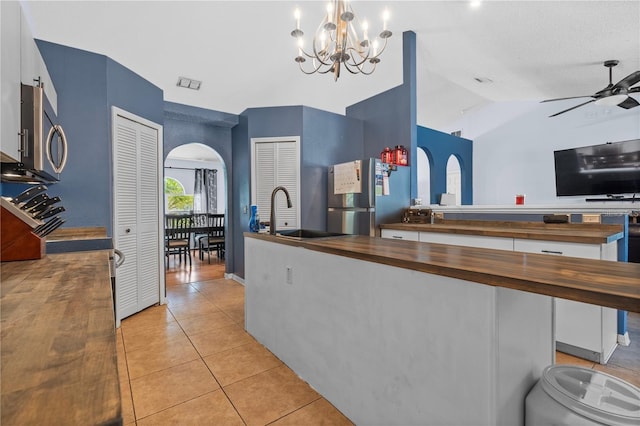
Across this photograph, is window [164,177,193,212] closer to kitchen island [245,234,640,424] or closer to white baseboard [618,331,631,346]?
kitchen island [245,234,640,424]

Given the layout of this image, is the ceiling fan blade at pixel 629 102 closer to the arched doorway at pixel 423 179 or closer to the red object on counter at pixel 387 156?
the red object on counter at pixel 387 156

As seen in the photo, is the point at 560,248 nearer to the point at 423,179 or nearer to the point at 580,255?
the point at 580,255

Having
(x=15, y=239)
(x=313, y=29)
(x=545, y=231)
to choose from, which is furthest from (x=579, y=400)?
(x=313, y=29)

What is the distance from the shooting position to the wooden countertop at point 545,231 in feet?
6.54

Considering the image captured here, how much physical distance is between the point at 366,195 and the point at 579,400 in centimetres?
279

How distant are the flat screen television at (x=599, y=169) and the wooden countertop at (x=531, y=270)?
5224mm

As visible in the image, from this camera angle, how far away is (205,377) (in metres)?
2.02

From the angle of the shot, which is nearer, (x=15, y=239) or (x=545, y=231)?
(x=15, y=239)

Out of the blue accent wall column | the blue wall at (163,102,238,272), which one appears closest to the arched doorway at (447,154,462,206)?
the blue accent wall column

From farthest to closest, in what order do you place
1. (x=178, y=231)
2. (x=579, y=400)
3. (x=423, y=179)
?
(x=423, y=179) < (x=178, y=231) < (x=579, y=400)

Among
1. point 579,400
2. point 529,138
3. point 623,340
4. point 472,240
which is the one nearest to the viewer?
point 579,400

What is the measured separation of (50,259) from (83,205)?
159 cm

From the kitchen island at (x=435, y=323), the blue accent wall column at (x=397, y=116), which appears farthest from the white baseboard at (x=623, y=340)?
the blue accent wall column at (x=397, y=116)

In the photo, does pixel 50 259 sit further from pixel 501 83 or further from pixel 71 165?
pixel 501 83
